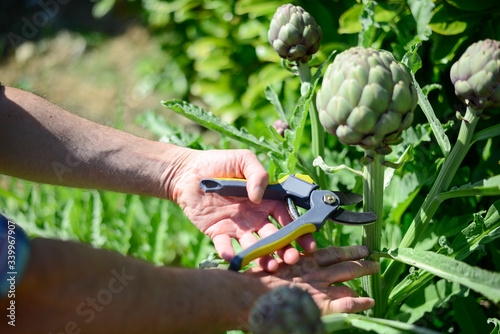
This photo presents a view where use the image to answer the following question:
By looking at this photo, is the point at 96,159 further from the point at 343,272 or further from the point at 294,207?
the point at 343,272

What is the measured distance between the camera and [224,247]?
0.96 meters

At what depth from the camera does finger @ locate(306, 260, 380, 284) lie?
856mm

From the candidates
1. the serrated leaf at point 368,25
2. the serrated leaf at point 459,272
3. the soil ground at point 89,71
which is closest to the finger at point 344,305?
the serrated leaf at point 459,272

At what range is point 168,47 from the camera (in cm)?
262

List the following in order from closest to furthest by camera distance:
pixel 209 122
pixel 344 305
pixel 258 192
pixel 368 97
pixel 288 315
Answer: pixel 288 315 < pixel 368 97 < pixel 344 305 < pixel 258 192 < pixel 209 122

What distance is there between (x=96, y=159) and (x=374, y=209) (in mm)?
637

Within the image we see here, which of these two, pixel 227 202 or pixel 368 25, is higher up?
pixel 368 25

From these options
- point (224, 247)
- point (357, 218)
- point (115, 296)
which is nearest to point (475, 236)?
point (357, 218)

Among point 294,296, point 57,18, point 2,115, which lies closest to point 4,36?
point 57,18

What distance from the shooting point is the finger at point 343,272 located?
0.86 metres

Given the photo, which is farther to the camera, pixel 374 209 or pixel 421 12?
pixel 421 12

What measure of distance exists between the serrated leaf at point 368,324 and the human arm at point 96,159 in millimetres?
372

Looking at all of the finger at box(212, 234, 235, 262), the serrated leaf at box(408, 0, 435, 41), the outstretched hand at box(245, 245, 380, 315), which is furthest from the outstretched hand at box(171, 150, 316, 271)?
the serrated leaf at box(408, 0, 435, 41)

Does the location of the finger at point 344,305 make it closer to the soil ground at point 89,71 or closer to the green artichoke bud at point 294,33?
the green artichoke bud at point 294,33
